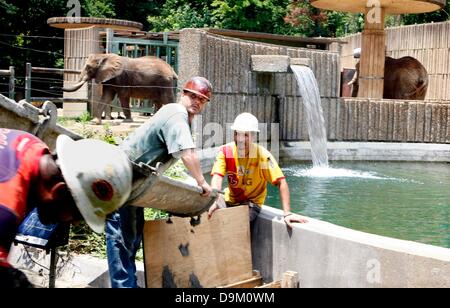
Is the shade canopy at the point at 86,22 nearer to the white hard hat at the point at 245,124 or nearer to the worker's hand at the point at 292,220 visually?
the white hard hat at the point at 245,124

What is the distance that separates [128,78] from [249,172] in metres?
9.98

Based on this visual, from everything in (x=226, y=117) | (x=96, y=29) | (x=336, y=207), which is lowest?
(x=336, y=207)

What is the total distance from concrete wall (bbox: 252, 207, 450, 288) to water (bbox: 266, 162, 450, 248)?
356 cm

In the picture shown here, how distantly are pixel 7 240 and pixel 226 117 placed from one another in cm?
1254

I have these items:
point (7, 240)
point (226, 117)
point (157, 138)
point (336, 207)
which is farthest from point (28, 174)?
point (226, 117)

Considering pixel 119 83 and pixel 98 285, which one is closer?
pixel 98 285

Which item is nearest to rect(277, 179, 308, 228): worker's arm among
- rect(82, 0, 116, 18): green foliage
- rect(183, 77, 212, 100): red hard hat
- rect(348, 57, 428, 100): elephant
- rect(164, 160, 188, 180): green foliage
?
rect(183, 77, 212, 100): red hard hat

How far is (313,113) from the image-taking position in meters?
17.9

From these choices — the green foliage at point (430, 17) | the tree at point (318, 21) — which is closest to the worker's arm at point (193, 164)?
the green foliage at point (430, 17)

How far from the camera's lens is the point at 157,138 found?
5406 millimetres

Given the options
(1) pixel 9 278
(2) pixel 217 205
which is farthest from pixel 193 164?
(1) pixel 9 278

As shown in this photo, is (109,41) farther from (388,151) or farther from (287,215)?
(287,215)

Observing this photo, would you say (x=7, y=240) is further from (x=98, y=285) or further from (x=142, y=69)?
(x=142, y=69)

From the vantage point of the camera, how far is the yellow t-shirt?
20.7 ft
